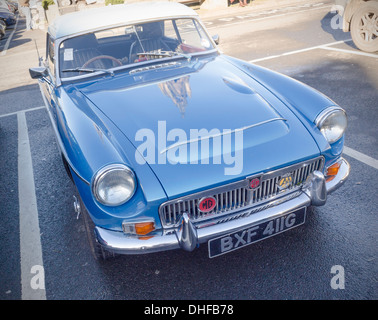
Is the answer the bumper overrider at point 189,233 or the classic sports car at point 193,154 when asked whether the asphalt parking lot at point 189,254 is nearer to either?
the classic sports car at point 193,154

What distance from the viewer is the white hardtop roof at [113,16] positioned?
3217mm

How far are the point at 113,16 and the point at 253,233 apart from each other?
251cm

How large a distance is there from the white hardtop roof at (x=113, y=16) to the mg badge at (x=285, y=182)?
85.3 inches

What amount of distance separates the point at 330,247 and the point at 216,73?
5.56 ft

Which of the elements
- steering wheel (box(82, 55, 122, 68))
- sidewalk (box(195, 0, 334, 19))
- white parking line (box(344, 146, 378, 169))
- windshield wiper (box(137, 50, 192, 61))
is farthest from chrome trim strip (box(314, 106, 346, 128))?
sidewalk (box(195, 0, 334, 19))

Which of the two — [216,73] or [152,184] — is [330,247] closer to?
[152,184]

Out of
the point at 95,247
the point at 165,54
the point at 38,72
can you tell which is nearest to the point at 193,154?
the point at 95,247

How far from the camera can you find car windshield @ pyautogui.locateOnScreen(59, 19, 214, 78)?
3129 mm

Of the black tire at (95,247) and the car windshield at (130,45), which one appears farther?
the car windshield at (130,45)

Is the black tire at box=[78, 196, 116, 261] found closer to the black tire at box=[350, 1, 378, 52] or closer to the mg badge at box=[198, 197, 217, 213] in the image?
the mg badge at box=[198, 197, 217, 213]

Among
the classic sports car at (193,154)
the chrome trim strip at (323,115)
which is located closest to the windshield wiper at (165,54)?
the classic sports car at (193,154)

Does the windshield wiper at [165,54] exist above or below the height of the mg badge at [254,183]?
above

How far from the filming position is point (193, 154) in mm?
2041

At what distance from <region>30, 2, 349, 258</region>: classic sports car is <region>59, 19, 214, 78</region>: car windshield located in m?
0.15
